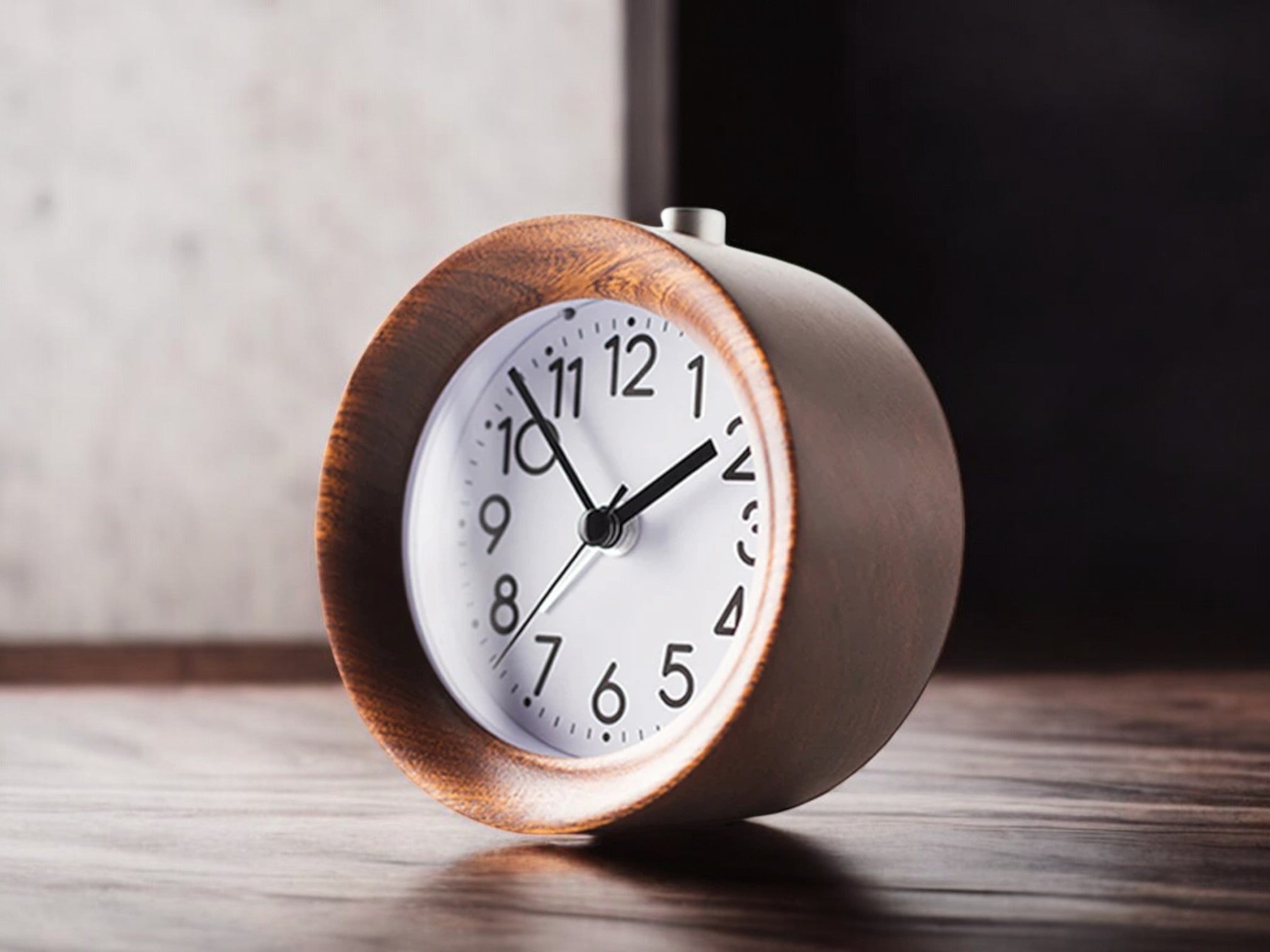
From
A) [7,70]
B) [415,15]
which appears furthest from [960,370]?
[7,70]

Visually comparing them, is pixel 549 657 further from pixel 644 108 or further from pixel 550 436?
pixel 644 108

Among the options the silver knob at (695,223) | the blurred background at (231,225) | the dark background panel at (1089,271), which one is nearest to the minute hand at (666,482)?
the silver knob at (695,223)

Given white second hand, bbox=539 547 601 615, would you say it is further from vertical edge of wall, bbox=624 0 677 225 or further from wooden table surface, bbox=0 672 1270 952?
vertical edge of wall, bbox=624 0 677 225

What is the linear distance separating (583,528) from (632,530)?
0.09 feet

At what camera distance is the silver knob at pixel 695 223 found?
83cm

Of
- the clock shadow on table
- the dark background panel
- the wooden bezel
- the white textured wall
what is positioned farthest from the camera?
the dark background panel

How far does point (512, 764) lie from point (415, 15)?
1328 mm

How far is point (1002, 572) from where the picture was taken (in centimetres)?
353

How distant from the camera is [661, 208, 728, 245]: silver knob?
83 cm

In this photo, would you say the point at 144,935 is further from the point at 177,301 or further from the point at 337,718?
the point at 177,301

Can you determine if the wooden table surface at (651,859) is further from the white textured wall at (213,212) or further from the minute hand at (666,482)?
the white textured wall at (213,212)

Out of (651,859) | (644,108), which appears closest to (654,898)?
(651,859)

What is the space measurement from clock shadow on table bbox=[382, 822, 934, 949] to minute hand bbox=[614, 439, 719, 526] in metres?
0.18

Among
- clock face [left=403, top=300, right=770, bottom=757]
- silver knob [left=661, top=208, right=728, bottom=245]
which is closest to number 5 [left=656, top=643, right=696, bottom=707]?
clock face [left=403, top=300, right=770, bottom=757]
